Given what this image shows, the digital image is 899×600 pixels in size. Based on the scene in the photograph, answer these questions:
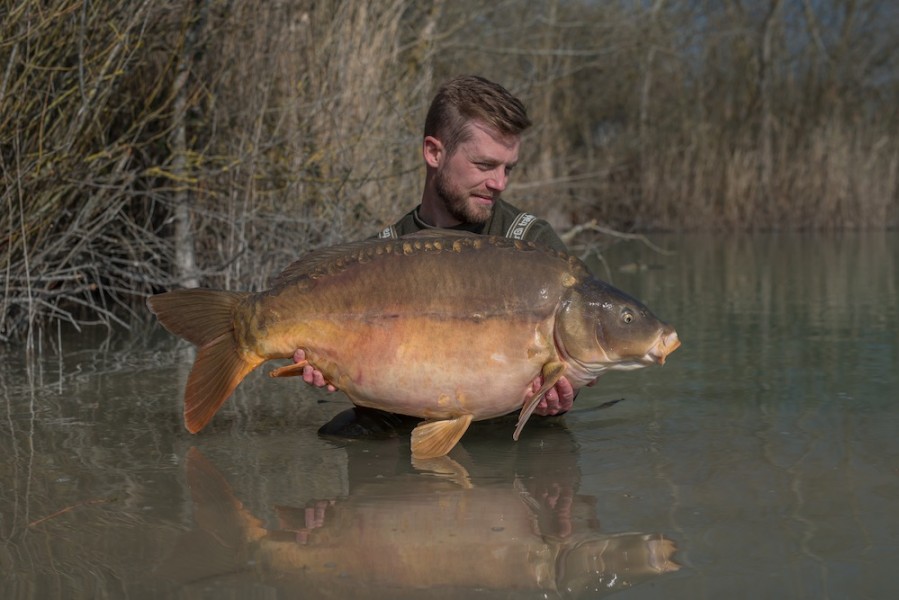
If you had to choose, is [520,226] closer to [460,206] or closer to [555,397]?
[460,206]

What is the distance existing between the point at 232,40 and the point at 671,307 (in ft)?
10.6

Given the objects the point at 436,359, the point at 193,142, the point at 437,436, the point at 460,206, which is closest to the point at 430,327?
the point at 436,359

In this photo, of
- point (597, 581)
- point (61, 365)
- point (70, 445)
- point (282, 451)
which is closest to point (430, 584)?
point (597, 581)

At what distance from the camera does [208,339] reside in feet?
11.5

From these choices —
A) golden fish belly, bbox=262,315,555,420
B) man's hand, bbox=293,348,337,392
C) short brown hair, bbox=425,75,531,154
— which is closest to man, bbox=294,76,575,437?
short brown hair, bbox=425,75,531,154

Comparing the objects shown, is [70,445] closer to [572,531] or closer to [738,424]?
[572,531]

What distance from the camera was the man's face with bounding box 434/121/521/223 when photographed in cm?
406

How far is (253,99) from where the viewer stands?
22.8 feet

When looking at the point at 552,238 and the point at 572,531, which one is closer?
the point at 572,531

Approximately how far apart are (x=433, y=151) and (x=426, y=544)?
71.3 inches

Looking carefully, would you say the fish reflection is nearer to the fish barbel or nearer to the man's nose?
the fish barbel

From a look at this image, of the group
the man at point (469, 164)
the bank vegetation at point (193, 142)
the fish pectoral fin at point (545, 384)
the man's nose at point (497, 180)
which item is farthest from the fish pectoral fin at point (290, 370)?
the bank vegetation at point (193, 142)

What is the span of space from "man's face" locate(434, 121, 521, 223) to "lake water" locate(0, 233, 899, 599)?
0.78 m

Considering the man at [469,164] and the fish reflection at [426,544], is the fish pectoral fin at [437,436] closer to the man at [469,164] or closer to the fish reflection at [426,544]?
the fish reflection at [426,544]
